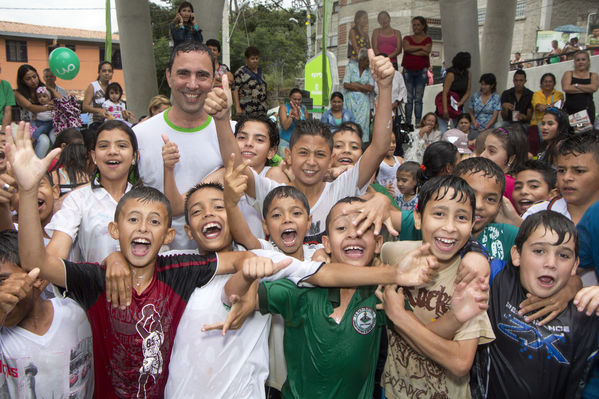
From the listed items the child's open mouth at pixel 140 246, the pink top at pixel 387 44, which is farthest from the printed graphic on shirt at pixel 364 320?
the pink top at pixel 387 44

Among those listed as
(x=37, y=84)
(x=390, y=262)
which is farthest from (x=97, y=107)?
(x=390, y=262)

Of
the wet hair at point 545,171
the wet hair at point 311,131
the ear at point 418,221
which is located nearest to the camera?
the ear at point 418,221

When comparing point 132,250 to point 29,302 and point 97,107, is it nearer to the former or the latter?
point 29,302

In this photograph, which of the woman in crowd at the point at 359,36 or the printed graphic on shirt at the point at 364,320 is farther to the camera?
the woman in crowd at the point at 359,36

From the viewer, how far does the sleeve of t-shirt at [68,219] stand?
8.39 feet

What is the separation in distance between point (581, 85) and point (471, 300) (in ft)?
23.3

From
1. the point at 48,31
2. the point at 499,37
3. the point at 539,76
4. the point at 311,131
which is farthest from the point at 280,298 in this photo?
the point at 48,31

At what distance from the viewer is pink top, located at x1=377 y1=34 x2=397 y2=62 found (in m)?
8.57

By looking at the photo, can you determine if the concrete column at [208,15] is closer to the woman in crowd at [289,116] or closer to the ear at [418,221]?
the woman in crowd at [289,116]

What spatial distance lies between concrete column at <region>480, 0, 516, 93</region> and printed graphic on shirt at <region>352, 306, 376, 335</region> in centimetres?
1003

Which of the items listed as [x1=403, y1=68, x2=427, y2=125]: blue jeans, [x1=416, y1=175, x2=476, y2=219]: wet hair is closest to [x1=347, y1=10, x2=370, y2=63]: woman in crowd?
[x1=403, y1=68, x2=427, y2=125]: blue jeans

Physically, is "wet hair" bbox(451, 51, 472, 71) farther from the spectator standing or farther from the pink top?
the spectator standing

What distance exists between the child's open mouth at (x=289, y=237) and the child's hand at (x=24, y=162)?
1230 millimetres

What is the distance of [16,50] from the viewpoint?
117 ft
